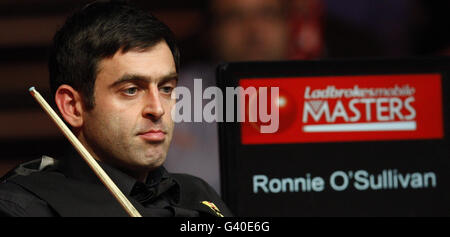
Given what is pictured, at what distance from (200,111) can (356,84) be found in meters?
0.44

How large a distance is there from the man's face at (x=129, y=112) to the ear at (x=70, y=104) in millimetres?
21

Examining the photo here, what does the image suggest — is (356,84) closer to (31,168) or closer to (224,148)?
(224,148)

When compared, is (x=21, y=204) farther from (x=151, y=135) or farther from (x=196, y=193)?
(x=196, y=193)

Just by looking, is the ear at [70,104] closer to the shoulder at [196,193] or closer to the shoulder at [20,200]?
the shoulder at [20,200]

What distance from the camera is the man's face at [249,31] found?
3770 mm

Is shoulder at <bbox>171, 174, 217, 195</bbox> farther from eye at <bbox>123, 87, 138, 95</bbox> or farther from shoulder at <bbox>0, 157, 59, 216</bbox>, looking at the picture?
shoulder at <bbox>0, 157, 59, 216</bbox>

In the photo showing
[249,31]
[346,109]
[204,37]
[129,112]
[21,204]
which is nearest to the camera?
[21,204]

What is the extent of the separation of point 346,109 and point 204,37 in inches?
95.0

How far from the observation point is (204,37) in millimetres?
Answer: 4336

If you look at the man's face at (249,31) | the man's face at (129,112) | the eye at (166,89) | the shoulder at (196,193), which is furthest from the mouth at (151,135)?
the man's face at (249,31)

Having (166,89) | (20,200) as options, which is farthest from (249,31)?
(20,200)

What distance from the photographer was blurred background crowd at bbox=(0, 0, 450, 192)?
3.93 meters

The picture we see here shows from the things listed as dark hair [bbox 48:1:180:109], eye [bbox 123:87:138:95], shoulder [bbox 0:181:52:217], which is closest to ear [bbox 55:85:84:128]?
dark hair [bbox 48:1:180:109]

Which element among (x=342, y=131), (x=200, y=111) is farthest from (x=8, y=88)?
(x=342, y=131)
